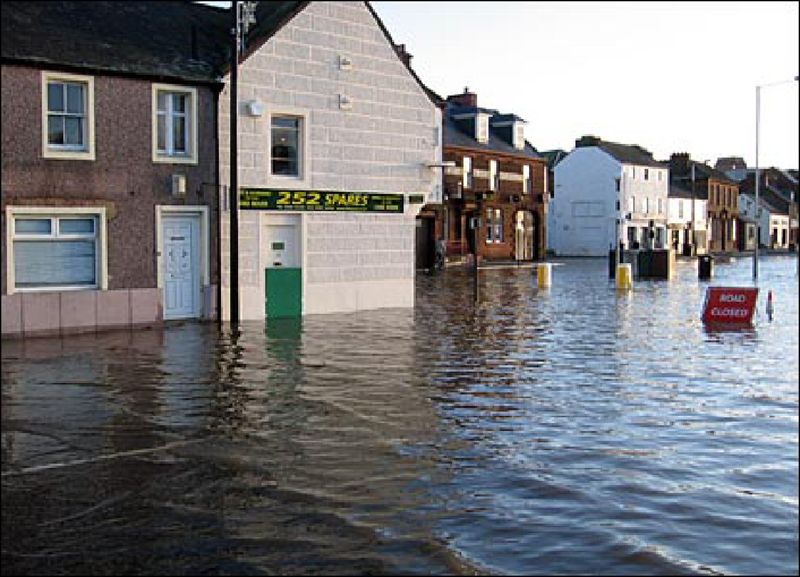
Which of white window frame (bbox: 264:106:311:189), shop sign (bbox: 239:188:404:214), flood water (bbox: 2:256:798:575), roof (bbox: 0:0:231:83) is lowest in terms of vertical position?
flood water (bbox: 2:256:798:575)

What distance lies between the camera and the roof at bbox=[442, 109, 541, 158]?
51969 millimetres

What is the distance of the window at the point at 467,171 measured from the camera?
173ft

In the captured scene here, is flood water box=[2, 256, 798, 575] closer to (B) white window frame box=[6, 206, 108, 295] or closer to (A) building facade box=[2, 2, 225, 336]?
(B) white window frame box=[6, 206, 108, 295]

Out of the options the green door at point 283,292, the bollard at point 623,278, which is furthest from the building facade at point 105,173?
the bollard at point 623,278

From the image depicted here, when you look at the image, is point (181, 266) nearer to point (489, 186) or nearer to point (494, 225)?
point (489, 186)

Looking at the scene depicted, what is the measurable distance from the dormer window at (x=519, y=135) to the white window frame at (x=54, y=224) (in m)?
42.0

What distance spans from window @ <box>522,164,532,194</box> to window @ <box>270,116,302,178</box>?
37470 millimetres

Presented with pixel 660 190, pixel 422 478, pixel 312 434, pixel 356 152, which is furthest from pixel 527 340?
pixel 660 190

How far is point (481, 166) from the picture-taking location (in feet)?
177

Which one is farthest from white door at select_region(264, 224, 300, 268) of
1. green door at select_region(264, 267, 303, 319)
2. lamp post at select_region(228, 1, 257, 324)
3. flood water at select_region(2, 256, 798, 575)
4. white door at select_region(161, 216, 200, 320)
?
flood water at select_region(2, 256, 798, 575)

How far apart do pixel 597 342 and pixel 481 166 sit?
37.5 m

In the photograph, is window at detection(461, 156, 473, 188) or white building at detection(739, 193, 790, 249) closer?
window at detection(461, 156, 473, 188)

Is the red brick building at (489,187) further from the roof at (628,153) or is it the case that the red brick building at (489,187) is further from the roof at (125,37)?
the roof at (125,37)

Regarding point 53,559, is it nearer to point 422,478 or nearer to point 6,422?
point 422,478
